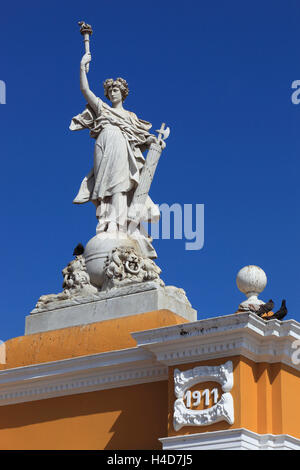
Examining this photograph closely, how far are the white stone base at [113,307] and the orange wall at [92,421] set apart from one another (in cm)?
101

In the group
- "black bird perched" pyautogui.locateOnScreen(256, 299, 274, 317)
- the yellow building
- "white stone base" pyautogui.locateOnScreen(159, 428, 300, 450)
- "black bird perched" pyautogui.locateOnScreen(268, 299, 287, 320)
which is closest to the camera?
"white stone base" pyautogui.locateOnScreen(159, 428, 300, 450)

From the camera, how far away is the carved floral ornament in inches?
370

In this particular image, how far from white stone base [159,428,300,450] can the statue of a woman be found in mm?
3583

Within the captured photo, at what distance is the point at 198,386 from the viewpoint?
9742mm

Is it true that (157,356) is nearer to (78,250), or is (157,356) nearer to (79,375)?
(79,375)

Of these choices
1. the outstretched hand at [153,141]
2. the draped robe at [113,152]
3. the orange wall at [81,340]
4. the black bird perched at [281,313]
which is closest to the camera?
the black bird perched at [281,313]

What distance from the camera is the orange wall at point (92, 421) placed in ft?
33.8

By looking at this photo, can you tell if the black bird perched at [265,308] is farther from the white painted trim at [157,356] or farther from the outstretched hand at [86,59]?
the outstretched hand at [86,59]

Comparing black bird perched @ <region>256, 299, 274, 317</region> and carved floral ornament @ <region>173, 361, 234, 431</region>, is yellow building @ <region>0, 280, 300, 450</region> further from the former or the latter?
black bird perched @ <region>256, 299, 274, 317</region>

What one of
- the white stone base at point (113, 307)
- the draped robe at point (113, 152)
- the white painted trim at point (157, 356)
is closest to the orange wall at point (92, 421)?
the white painted trim at point (157, 356)

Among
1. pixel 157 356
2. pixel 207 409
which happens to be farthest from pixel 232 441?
pixel 157 356

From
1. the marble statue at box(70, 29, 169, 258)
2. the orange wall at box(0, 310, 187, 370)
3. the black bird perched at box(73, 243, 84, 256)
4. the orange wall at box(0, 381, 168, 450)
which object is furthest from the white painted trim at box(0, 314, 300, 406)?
the marble statue at box(70, 29, 169, 258)
